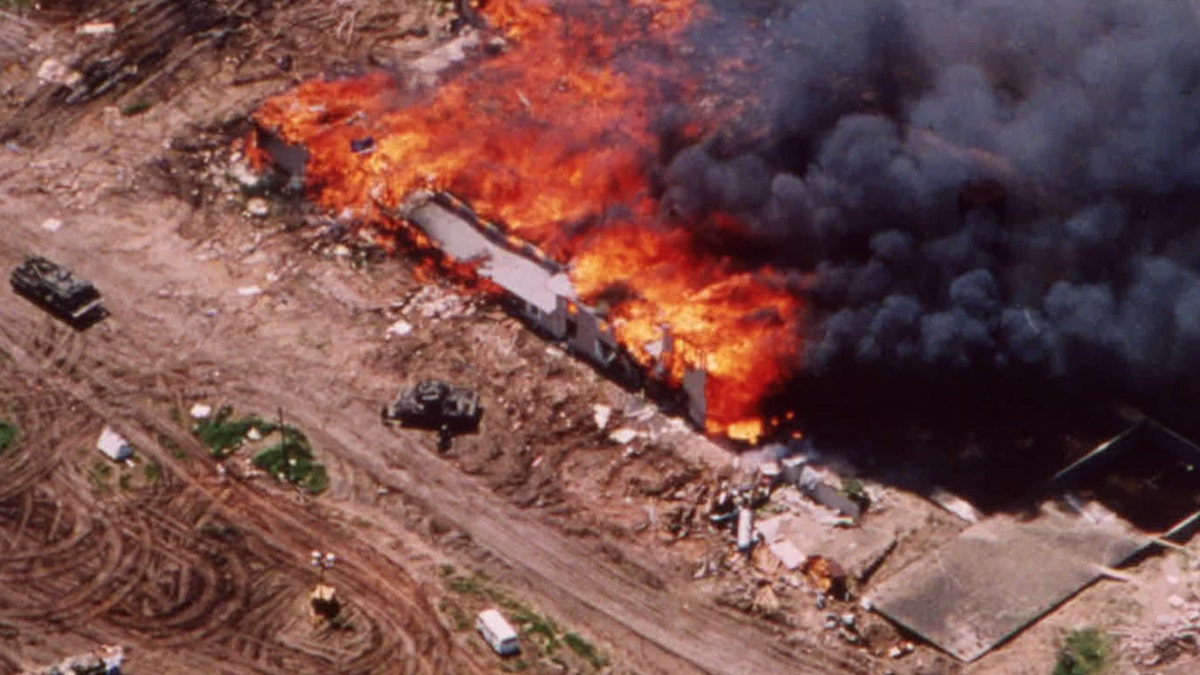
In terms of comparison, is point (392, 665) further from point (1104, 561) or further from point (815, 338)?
point (1104, 561)

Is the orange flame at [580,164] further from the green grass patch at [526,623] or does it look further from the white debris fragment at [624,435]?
the green grass patch at [526,623]

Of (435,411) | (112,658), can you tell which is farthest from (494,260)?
(112,658)

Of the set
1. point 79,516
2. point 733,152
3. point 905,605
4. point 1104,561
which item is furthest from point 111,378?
point 1104,561

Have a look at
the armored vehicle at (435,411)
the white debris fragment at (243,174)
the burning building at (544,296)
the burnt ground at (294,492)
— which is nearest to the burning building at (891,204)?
the burning building at (544,296)

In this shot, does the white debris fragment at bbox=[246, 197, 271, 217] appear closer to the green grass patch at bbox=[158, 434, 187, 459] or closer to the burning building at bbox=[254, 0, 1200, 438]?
the burning building at bbox=[254, 0, 1200, 438]

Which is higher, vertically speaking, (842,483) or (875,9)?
(875,9)

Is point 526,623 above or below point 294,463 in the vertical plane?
above

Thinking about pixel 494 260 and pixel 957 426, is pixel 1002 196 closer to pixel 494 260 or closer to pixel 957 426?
pixel 957 426
